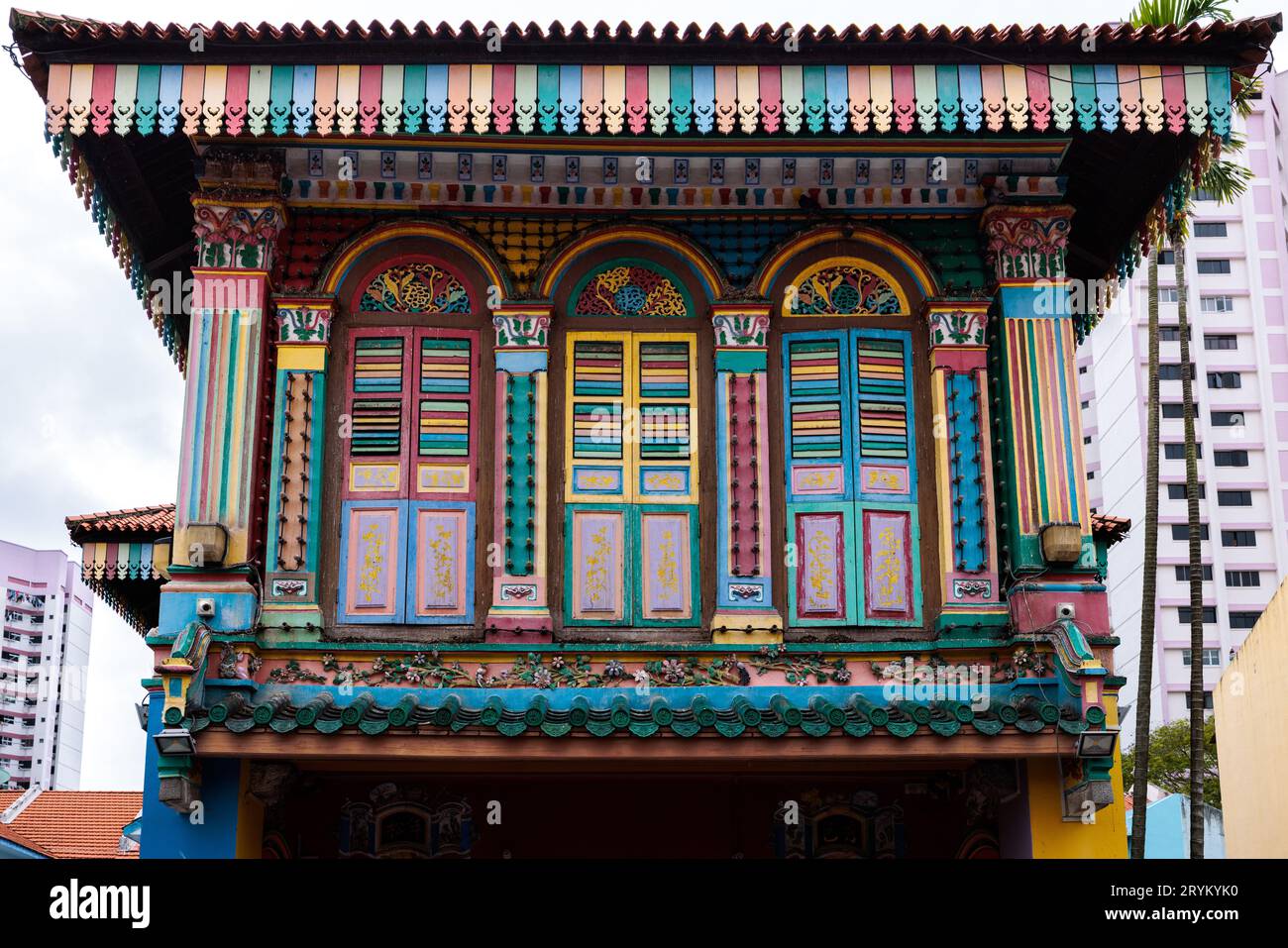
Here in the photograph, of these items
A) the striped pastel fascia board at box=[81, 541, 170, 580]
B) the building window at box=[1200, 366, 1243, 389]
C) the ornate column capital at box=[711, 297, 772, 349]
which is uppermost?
the building window at box=[1200, 366, 1243, 389]

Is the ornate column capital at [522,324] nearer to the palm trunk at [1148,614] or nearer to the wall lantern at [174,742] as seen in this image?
the wall lantern at [174,742]

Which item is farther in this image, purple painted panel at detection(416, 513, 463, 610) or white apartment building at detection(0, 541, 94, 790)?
white apartment building at detection(0, 541, 94, 790)

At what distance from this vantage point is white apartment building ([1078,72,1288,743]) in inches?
2505

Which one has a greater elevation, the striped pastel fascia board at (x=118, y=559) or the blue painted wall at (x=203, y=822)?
the striped pastel fascia board at (x=118, y=559)

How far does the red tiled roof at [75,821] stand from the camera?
2308 cm

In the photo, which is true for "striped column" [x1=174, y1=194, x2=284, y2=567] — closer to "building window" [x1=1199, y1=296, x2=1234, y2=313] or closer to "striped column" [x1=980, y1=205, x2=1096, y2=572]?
"striped column" [x1=980, y1=205, x2=1096, y2=572]

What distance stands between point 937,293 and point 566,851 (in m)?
5.31

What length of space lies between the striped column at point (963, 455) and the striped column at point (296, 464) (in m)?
4.80

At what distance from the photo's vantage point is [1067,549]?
11.7 metres

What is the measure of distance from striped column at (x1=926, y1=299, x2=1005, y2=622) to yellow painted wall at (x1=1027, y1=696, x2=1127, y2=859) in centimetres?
127

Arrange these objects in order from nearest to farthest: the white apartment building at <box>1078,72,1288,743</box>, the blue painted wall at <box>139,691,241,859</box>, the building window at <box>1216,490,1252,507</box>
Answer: the blue painted wall at <box>139,691,241,859</box>
the white apartment building at <box>1078,72,1288,743</box>
the building window at <box>1216,490,1252,507</box>

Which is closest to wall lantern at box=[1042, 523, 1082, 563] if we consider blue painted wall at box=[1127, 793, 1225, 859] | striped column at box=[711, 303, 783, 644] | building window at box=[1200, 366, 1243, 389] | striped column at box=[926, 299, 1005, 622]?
striped column at box=[926, 299, 1005, 622]

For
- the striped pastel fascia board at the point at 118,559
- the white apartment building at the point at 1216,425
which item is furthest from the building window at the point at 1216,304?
the striped pastel fascia board at the point at 118,559

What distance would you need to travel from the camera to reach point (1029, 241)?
12.6 metres
